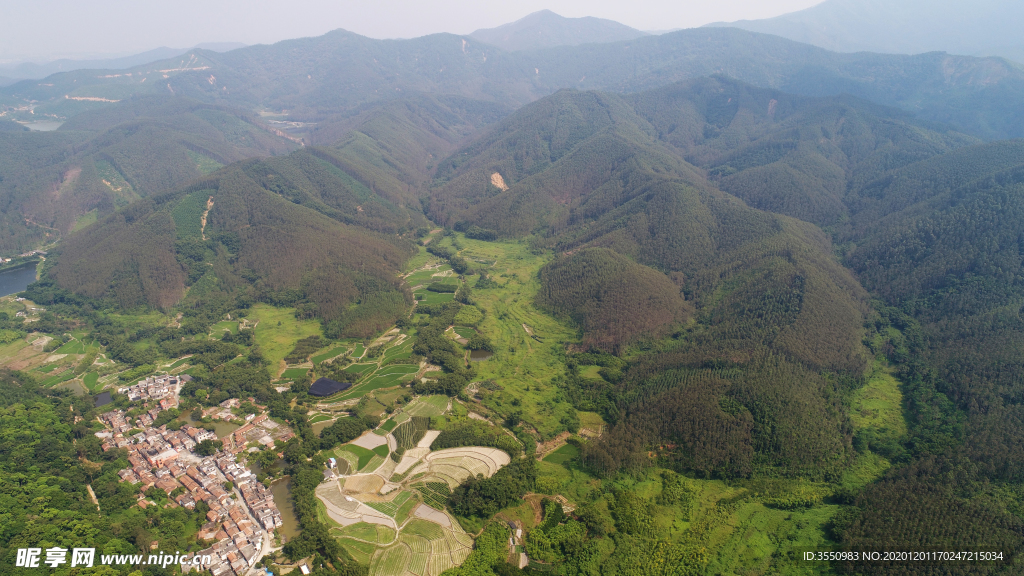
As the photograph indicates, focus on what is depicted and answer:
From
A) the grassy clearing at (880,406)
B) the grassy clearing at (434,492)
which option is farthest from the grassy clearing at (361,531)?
the grassy clearing at (880,406)

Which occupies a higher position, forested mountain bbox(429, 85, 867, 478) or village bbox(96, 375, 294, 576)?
forested mountain bbox(429, 85, 867, 478)

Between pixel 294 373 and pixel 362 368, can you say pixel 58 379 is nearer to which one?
pixel 294 373

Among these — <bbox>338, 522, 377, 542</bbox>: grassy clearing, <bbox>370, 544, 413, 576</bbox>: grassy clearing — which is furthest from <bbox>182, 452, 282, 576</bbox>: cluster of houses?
<bbox>370, 544, 413, 576</bbox>: grassy clearing

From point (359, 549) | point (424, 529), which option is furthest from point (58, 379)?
point (424, 529)

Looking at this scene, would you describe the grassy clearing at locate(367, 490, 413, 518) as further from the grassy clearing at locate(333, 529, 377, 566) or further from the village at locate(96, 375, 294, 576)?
the village at locate(96, 375, 294, 576)

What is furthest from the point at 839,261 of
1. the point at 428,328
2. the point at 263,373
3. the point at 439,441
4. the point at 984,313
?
the point at 263,373
